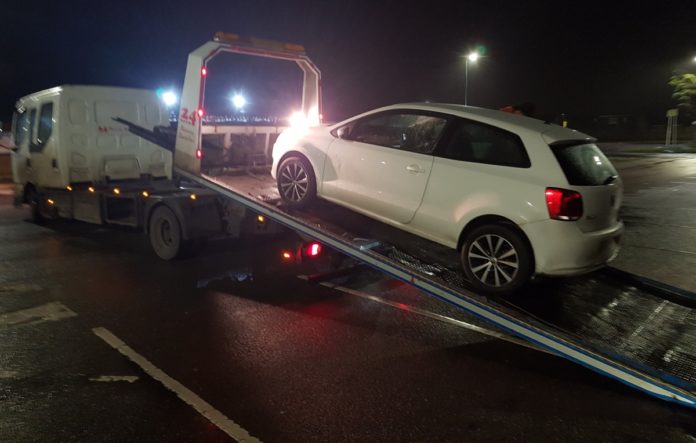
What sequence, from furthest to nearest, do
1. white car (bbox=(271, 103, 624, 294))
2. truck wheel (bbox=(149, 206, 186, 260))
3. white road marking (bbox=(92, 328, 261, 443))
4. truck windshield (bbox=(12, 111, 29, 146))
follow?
truck windshield (bbox=(12, 111, 29, 146))
truck wheel (bbox=(149, 206, 186, 260))
white car (bbox=(271, 103, 624, 294))
white road marking (bbox=(92, 328, 261, 443))

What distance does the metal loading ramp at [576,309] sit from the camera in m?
3.96

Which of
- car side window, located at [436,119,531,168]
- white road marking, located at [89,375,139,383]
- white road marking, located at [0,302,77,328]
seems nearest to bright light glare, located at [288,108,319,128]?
car side window, located at [436,119,531,168]

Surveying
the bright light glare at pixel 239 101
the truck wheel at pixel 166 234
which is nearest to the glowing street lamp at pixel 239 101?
the bright light glare at pixel 239 101

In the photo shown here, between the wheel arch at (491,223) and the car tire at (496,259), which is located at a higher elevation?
the wheel arch at (491,223)

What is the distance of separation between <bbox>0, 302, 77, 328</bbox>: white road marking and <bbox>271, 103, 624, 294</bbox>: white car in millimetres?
3242

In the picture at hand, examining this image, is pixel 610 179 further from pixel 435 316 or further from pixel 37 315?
pixel 37 315

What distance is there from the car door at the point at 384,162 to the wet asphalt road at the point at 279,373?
1.20 m

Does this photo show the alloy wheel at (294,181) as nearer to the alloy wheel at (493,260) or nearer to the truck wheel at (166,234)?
the truck wheel at (166,234)

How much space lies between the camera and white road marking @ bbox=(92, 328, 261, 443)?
11.5ft

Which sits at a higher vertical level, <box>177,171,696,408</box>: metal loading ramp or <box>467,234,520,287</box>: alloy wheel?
<box>467,234,520,287</box>: alloy wheel

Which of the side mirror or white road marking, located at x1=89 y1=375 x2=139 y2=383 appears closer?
white road marking, located at x1=89 y1=375 x2=139 y2=383

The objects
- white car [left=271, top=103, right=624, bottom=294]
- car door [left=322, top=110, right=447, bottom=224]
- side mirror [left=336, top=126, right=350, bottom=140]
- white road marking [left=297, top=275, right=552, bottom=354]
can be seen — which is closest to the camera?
white car [left=271, top=103, right=624, bottom=294]

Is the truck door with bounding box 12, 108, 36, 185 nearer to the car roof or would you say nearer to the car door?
the car door

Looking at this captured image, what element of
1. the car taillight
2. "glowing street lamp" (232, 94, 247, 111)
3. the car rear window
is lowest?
the car taillight
